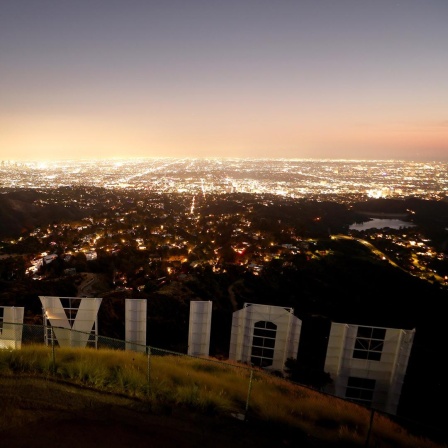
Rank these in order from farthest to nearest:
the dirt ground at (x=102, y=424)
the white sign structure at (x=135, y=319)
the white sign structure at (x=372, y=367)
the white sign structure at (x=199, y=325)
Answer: the white sign structure at (x=199, y=325), the white sign structure at (x=135, y=319), the white sign structure at (x=372, y=367), the dirt ground at (x=102, y=424)

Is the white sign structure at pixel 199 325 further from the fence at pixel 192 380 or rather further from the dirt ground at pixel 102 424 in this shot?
the dirt ground at pixel 102 424

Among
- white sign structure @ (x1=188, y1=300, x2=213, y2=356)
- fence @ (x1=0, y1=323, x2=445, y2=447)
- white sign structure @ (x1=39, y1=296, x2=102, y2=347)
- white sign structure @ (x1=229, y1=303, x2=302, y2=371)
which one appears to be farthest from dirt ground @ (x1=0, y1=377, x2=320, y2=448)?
white sign structure @ (x1=229, y1=303, x2=302, y2=371)

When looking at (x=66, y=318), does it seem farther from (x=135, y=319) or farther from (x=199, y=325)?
(x=199, y=325)

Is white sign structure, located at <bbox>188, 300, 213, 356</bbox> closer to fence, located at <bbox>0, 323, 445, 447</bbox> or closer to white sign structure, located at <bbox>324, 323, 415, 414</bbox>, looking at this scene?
fence, located at <bbox>0, 323, 445, 447</bbox>

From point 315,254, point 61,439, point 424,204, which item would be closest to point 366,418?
point 61,439

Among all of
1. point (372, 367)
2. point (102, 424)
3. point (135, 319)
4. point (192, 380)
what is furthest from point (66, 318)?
point (372, 367)

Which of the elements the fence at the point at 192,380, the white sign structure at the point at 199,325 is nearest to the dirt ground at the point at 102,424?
the fence at the point at 192,380

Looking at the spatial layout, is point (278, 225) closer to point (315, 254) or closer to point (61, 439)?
point (315, 254)
